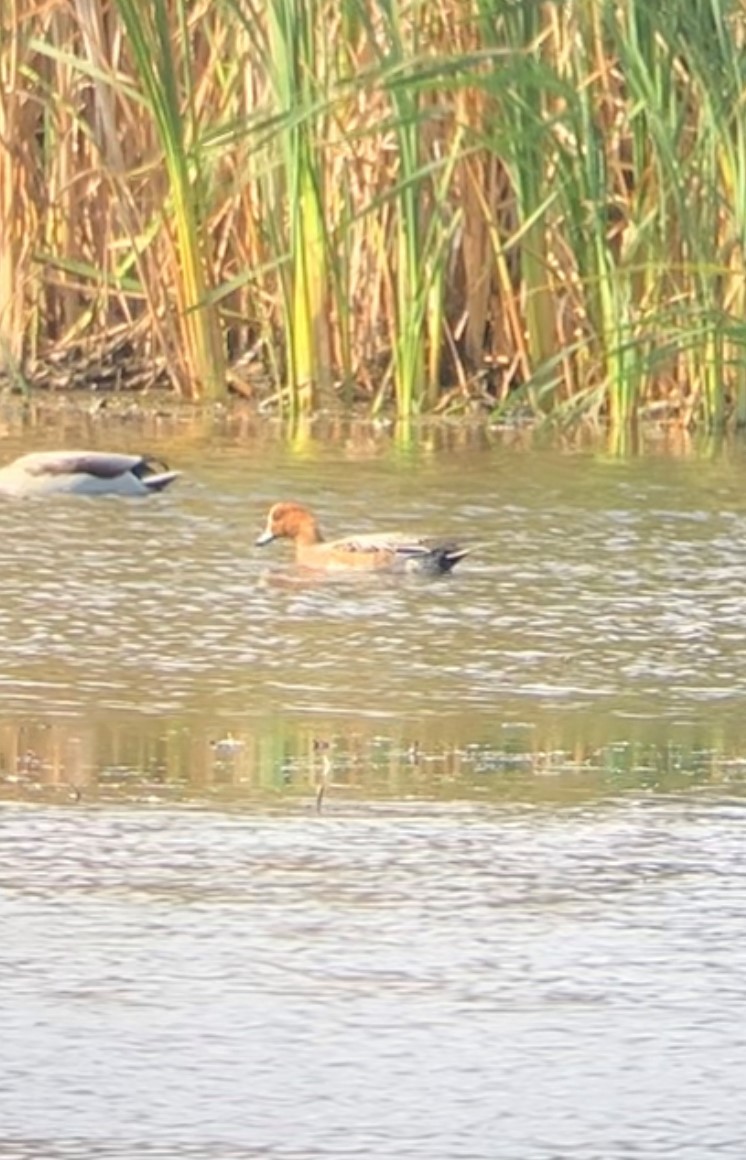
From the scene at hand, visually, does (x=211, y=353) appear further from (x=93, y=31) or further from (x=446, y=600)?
(x=446, y=600)

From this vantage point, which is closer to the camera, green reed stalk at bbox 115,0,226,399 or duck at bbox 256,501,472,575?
duck at bbox 256,501,472,575

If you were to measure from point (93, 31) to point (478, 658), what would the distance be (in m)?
5.28

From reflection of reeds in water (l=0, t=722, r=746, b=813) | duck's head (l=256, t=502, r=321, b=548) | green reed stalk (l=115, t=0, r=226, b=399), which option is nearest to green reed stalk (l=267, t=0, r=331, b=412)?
green reed stalk (l=115, t=0, r=226, b=399)

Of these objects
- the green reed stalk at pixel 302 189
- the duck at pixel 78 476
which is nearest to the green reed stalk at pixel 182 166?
the green reed stalk at pixel 302 189

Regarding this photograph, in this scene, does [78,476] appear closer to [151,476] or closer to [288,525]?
[151,476]

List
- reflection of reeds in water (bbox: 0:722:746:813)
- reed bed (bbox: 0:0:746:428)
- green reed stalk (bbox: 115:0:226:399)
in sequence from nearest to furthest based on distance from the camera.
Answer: reflection of reeds in water (bbox: 0:722:746:813) → reed bed (bbox: 0:0:746:428) → green reed stalk (bbox: 115:0:226:399)

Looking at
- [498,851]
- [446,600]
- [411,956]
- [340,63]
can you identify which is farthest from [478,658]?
[340,63]

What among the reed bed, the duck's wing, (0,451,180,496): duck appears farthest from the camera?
the reed bed

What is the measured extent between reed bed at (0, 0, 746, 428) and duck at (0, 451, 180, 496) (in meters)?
1.22

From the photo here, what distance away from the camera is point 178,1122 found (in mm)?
3459

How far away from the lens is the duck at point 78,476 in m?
8.67

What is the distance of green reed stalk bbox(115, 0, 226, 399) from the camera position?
1056cm

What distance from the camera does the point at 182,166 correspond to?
1070cm

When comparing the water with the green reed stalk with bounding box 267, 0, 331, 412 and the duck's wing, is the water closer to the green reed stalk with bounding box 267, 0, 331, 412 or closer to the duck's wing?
the duck's wing
